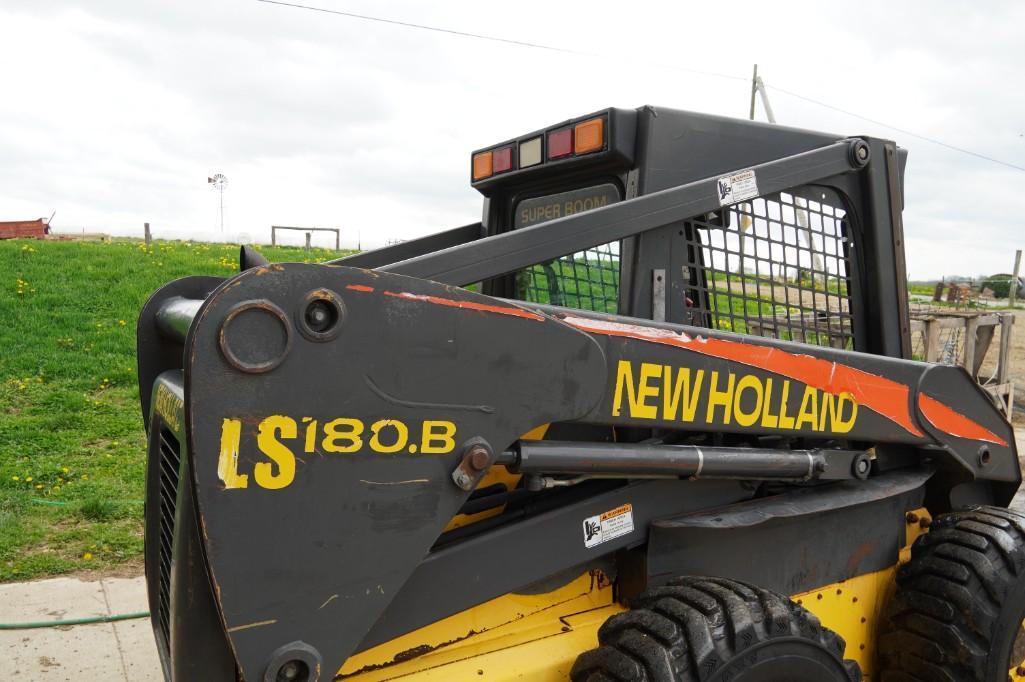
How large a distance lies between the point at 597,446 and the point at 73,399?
8306 millimetres

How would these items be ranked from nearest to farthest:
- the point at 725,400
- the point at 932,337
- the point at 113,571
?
the point at 725,400
the point at 113,571
the point at 932,337

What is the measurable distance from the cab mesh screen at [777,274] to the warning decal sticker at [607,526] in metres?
0.71

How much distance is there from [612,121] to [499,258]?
67cm

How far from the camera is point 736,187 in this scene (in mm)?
2912

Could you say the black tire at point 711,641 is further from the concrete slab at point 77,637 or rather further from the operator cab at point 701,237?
the concrete slab at point 77,637

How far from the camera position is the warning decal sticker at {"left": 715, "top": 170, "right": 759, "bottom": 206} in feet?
9.42

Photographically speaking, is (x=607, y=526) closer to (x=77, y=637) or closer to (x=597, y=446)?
(x=597, y=446)

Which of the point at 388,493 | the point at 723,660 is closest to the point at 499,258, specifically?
the point at 388,493

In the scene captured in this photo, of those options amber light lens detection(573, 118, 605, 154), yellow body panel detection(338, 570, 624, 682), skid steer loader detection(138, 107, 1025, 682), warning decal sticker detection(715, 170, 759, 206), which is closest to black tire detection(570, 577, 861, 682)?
skid steer loader detection(138, 107, 1025, 682)

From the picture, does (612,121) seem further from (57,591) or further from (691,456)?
(57,591)

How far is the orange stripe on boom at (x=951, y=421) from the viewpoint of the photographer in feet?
10.3

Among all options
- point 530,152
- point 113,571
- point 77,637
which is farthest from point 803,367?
point 113,571

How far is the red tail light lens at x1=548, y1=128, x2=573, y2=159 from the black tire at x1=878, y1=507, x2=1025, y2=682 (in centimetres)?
191

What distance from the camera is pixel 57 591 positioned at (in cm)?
536
